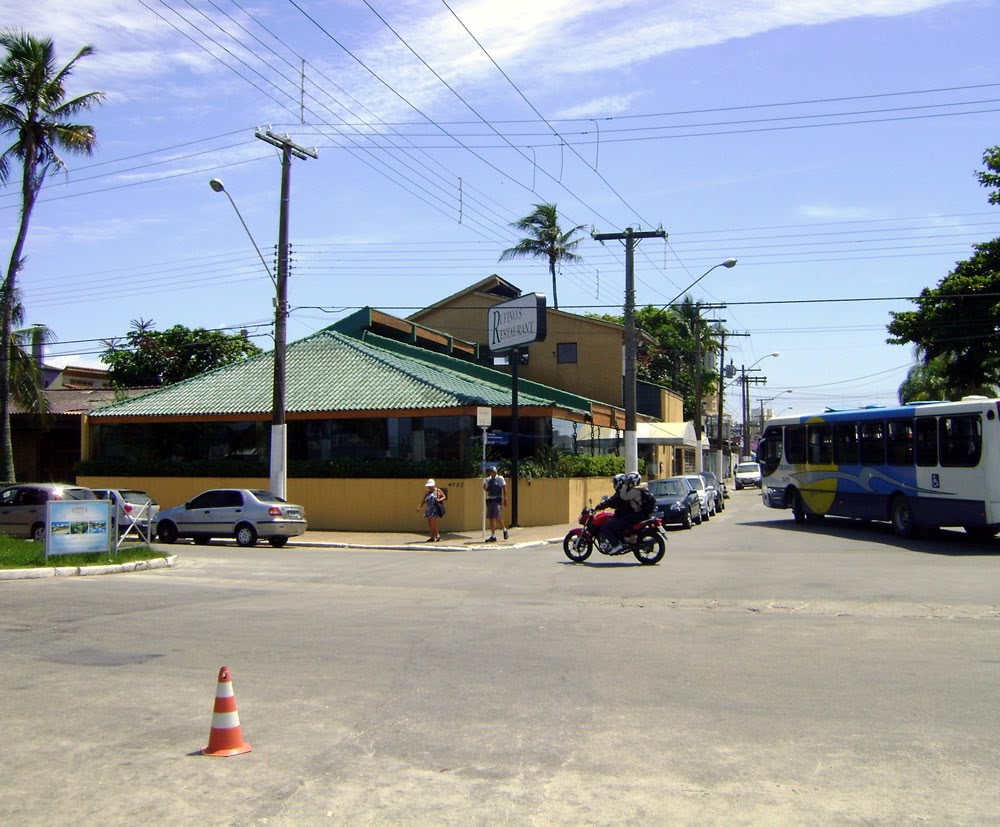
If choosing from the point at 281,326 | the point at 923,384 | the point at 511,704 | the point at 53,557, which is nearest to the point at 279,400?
the point at 281,326

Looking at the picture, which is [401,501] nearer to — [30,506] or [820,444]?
[30,506]

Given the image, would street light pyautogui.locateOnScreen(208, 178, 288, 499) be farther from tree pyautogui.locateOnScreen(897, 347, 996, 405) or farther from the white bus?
tree pyautogui.locateOnScreen(897, 347, 996, 405)

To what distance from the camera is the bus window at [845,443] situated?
2519 centimetres

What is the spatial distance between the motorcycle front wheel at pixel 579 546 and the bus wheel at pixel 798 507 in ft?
39.2

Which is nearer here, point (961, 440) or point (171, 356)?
point (961, 440)

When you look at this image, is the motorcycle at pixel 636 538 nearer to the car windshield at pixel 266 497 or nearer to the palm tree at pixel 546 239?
the car windshield at pixel 266 497

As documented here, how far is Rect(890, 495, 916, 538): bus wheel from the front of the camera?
74.6 feet

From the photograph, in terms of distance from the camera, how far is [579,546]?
742 inches

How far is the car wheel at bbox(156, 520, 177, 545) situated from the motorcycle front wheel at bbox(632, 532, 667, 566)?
13.7 m

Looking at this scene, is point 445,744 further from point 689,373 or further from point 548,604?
point 689,373

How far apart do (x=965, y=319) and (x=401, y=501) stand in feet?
→ 66.3

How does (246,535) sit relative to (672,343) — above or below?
below

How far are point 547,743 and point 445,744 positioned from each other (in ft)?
2.22

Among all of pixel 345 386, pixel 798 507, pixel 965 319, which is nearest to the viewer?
pixel 798 507
